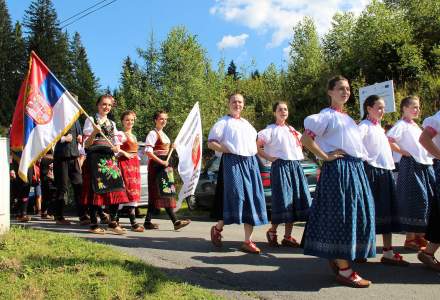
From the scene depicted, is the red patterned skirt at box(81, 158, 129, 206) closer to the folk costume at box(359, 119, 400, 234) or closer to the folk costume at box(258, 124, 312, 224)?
the folk costume at box(258, 124, 312, 224)

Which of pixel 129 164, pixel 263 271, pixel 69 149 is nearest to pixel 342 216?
pixel 263 271

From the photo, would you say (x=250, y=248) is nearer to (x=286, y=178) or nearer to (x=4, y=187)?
(x=286, y=178)

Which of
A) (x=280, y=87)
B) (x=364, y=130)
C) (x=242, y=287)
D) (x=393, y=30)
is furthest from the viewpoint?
(x=280, y=87)

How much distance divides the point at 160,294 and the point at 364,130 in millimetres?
3068

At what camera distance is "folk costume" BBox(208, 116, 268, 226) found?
6.25 m

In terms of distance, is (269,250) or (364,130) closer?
(364,130)

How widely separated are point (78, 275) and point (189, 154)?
3297 mm

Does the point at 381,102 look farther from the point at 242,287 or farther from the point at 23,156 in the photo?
the point at 23,156

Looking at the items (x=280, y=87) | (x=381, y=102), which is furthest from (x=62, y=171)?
(x=280, y=87)

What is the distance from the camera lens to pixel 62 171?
8.55m

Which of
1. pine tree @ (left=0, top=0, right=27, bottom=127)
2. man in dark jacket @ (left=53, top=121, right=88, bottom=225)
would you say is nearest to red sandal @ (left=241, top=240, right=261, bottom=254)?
man in dark jacket @ (left=53, top=121, right=88, bottom=225)

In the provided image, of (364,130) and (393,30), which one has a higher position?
(393,30)

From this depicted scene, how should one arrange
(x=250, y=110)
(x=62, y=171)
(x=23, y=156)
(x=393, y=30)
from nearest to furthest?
1. (x=23, y=156)
2. (x=62, y=171)
3. (x=393, y=30)
4. (x=250, y=110)

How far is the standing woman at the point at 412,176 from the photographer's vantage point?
6.09 metres
